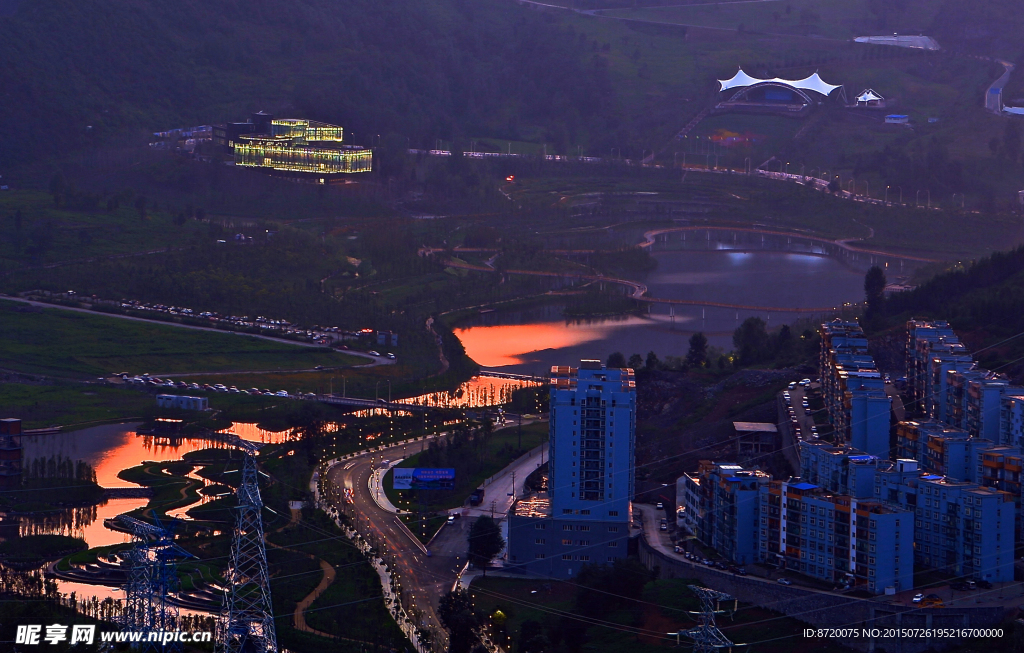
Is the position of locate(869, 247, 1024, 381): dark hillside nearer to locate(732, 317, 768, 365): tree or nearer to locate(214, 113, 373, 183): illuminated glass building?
locate(732, 317, 768, 365): tree

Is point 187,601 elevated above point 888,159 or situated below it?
below

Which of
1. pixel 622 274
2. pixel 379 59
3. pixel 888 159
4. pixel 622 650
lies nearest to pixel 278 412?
pixel 622 650

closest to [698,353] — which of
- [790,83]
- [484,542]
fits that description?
[484,542]

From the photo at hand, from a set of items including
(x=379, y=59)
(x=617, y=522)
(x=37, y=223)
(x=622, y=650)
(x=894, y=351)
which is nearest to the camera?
(x=622, y=650)

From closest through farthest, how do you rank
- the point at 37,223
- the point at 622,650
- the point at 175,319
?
1. the point at 622,650
2. the point at 175,319
3. the point at 37,223

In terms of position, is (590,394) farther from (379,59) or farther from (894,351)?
(379,59)

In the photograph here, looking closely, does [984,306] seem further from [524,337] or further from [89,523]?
[89,523]
